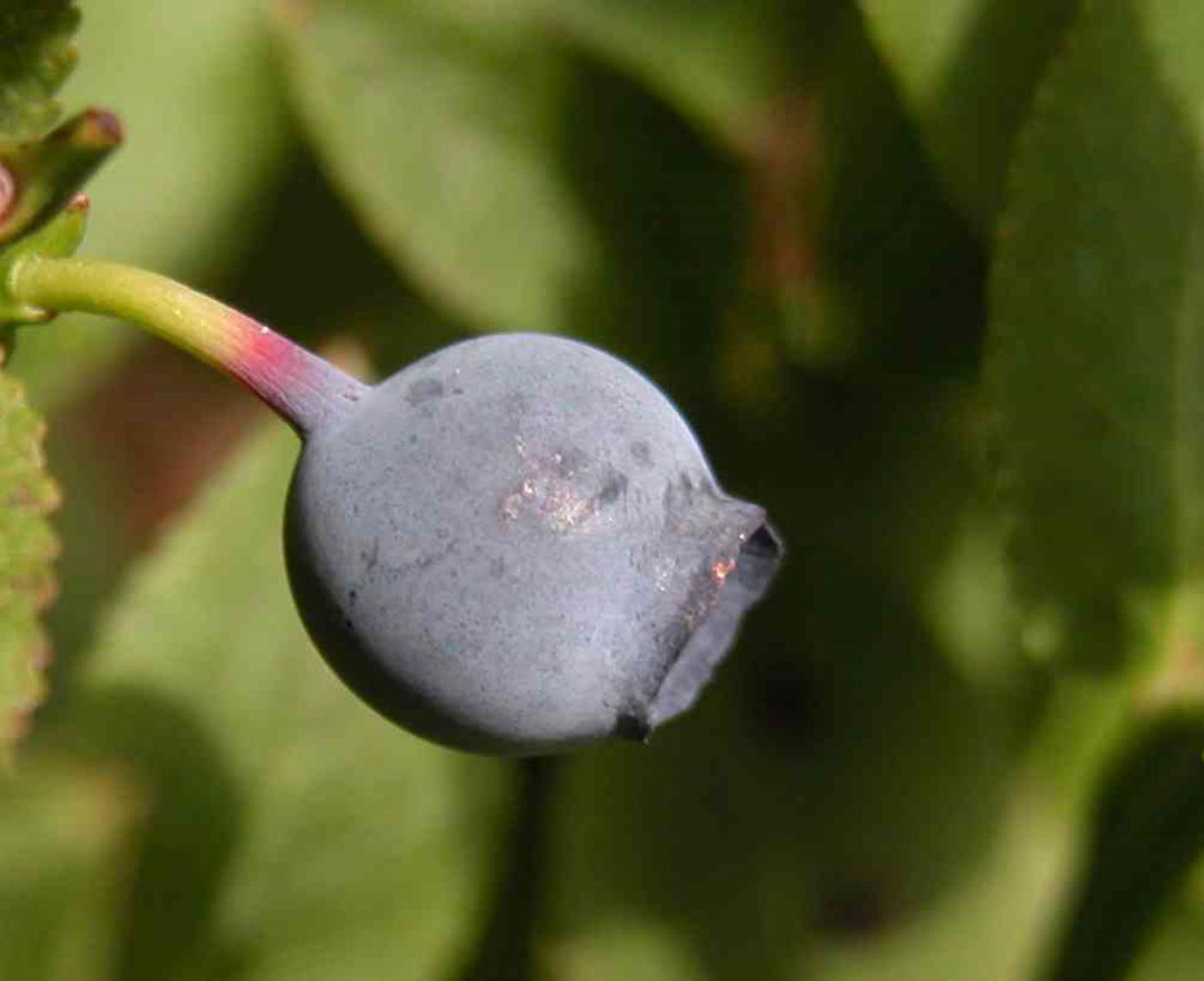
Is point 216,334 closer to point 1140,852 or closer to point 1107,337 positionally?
point 1107,337

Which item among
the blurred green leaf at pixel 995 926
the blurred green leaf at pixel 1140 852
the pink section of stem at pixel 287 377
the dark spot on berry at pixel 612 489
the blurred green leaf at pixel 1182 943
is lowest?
the blurred green leaf at pixel 995 926

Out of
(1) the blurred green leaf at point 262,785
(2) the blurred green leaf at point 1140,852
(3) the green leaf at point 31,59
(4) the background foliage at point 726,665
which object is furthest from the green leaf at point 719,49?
(3) the green leaf at point 31,59

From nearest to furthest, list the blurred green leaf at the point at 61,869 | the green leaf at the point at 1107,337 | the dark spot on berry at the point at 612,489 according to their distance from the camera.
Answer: the dark spot on berry at the point at 612,489, the green leaf at the point at 1107,337, the blurred green leaf at the point at 61,869

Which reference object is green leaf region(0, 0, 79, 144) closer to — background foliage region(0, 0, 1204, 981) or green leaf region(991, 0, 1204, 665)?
background foliage region(0, 0, 1204, 981)

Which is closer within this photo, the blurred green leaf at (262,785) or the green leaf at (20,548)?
the green leaf at (20,548)

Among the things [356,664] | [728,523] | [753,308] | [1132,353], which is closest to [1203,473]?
[1132,353]

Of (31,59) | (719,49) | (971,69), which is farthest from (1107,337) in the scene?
(31,59)

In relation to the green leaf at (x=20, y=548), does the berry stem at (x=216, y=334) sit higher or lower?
higher

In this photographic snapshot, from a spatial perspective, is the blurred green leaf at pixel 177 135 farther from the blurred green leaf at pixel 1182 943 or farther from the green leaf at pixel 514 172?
the blurred green leaf at pixel 1182 943
